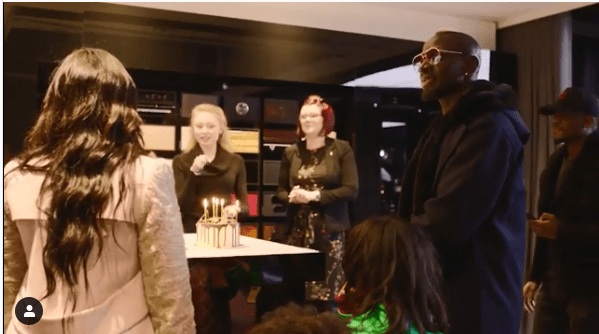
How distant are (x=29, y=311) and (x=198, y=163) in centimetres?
175

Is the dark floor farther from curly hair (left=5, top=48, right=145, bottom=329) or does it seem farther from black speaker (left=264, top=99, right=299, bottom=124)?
black speaker (left=264, top=99, right=299, bottom=124)

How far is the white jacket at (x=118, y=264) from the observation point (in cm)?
120

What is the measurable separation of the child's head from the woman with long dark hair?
0.36 m

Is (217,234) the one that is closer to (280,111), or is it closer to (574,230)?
(574,230)

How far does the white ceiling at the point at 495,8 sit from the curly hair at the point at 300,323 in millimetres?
3749

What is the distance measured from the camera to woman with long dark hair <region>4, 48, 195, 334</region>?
119 cm

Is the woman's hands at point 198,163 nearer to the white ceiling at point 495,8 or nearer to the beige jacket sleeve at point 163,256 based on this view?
the beige jacket sleeve at point 163,256

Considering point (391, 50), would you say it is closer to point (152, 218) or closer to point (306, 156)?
point (306, 156)

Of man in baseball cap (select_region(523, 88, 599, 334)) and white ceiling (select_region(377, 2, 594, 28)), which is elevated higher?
white ceiling (select_region(377, 2, 594, 28))

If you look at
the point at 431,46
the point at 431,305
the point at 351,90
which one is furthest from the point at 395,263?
the point at 351,90

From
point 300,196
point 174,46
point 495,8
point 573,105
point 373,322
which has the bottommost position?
point 373,322

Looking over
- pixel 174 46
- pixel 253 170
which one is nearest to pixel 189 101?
pixel 174 46

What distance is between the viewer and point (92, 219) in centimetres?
120

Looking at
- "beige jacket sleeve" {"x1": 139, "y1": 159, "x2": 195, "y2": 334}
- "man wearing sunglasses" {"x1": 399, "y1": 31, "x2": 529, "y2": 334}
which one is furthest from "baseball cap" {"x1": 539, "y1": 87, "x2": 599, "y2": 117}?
"beige jacket sleeve" {"x1": 139, "y1": 159, "x2": 195, "y2": 334}
